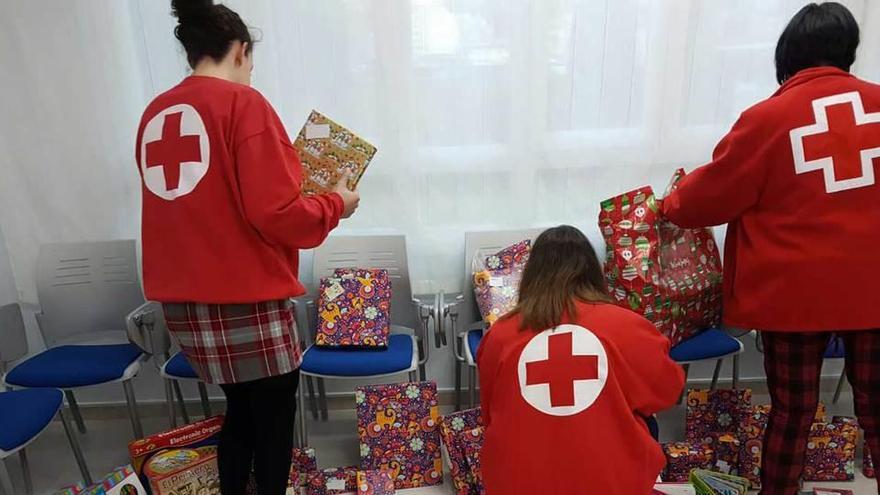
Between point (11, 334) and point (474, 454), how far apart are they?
184 cm

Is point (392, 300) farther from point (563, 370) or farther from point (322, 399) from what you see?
point (563, 370)

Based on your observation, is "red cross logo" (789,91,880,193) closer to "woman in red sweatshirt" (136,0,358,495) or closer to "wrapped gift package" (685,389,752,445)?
"wrapped gift package" (685,389,752,445)

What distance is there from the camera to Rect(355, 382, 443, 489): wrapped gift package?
2.20 m

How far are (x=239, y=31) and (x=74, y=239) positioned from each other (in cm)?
162

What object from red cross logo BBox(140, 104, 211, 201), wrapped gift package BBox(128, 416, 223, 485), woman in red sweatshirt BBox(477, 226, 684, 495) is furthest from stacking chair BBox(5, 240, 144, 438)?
woman in red sweatshirt BBox(477, 226, 684, 495)

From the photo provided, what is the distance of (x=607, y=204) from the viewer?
217cm

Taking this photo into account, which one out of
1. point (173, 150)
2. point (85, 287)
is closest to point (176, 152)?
point (173, 150)


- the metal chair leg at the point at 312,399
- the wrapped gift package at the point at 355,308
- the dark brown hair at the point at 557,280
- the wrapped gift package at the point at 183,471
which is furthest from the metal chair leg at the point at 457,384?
the dark brown hair at the point at 557,280

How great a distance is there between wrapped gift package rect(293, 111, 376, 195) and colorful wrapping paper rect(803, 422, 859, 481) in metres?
1.77

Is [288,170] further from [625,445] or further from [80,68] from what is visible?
[80,68]

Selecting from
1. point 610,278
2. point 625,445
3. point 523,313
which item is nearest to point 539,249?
point 523,313

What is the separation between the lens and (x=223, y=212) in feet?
4.87

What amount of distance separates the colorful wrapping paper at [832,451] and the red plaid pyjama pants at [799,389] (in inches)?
15.1

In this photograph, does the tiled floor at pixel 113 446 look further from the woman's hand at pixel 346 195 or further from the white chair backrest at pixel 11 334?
the woman's hand at pixel 346 195
